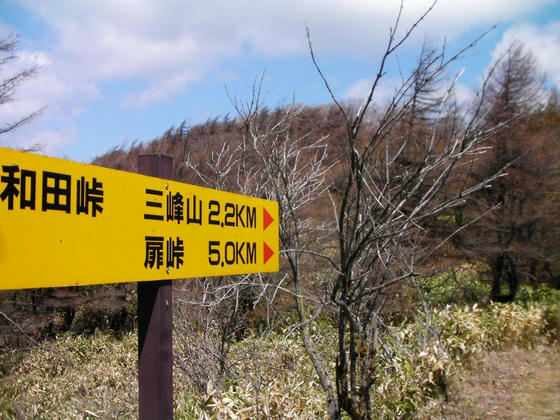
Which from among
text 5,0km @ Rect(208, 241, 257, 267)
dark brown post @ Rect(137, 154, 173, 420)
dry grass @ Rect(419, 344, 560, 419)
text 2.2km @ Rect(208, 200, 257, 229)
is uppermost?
text 2.2km @ Rect(208, 200, 257, 229)

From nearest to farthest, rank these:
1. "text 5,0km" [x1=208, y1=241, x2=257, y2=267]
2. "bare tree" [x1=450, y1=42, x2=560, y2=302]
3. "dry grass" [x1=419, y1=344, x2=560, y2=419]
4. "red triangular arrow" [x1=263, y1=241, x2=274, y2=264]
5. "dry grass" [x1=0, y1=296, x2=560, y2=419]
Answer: "text 5,0km" [x1=208, y1=241, x2=257, y2=267] < "red triangular arrow" [x1=263, y1=241, x2=274, y2=264] < "dry grass" [x1=0, y1=296, x2=560, y2=419] < "dry grass" [x1=419, y1=344, x2=560, y2=419] < "bare tree" [x1=450, y1=42, x2=560, y2=302]

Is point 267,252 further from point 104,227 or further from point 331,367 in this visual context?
point 331,367

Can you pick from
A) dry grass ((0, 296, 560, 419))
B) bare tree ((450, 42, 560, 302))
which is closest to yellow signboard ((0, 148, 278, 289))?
dry grass ((0, 296, 560, 419))

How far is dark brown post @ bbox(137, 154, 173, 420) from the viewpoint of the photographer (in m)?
2.00

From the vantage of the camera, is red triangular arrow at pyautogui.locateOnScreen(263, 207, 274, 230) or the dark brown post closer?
the dark brown post

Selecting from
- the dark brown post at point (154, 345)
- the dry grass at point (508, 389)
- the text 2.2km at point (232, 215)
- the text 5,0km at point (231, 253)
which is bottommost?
the dry grass at point (508, 389)

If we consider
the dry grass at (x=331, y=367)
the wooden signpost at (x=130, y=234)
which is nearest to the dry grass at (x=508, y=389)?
the dry grass at (x=331, y=367)

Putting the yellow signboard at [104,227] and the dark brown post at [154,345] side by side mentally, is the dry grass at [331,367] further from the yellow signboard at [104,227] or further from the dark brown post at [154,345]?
the yellow signboard at [104,227]

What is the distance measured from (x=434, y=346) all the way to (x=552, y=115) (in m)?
11.7

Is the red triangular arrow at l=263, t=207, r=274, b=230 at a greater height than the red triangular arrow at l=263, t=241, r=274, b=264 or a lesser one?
greater

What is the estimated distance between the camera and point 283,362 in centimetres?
625

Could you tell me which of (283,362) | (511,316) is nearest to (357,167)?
(283,362)

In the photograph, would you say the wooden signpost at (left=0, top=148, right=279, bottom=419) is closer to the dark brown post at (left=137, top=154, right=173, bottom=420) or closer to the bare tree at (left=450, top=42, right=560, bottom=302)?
the dark brown post at (left=137, top=154, right=173, bottom=420)

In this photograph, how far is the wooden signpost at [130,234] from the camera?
1476mm
